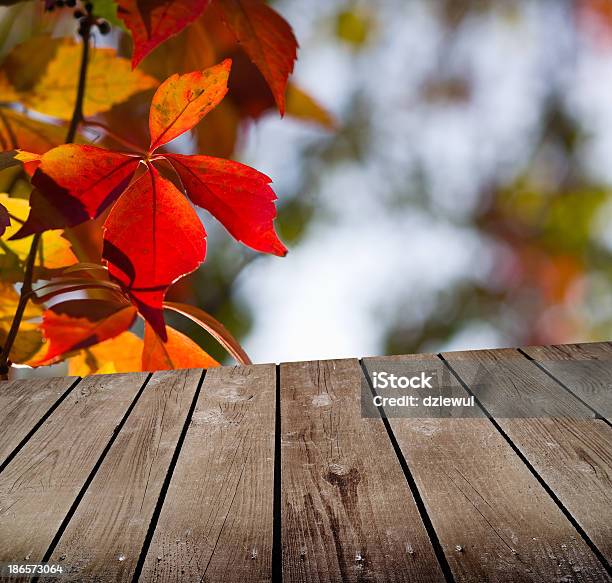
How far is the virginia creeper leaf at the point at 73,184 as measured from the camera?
49 cm

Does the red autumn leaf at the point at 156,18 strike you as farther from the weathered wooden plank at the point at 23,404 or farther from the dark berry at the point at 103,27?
the weathered wooden plank at the point at 23,404

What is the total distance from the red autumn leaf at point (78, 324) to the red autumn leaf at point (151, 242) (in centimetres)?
10

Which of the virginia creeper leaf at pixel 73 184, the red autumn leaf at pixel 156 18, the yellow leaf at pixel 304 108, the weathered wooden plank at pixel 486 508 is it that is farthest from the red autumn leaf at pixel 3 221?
the yellow leaf at pixel 304 108

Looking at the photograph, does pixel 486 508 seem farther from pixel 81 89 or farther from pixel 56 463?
pixel 81 89

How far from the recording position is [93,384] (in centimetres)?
72

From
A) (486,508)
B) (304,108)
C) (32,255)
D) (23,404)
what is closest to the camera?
(486,508)

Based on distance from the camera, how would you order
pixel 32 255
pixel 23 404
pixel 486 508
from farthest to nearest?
pixel 23 404, pixel 32 255, pixel 486 508

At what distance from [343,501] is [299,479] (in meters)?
0.04

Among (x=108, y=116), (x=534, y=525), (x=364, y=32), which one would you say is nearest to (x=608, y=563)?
(x=534, y=525)

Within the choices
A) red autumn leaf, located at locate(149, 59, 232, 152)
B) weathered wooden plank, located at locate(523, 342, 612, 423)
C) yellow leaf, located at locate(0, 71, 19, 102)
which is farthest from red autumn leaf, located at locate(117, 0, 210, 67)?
weathered wooden plank, located at locate(523, 342, 612, 423)

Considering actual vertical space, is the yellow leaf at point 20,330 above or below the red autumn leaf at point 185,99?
above

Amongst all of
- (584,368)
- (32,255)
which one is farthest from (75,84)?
(584,368)

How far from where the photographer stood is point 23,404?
689 mm

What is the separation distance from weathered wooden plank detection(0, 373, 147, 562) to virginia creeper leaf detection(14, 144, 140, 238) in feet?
0.51
